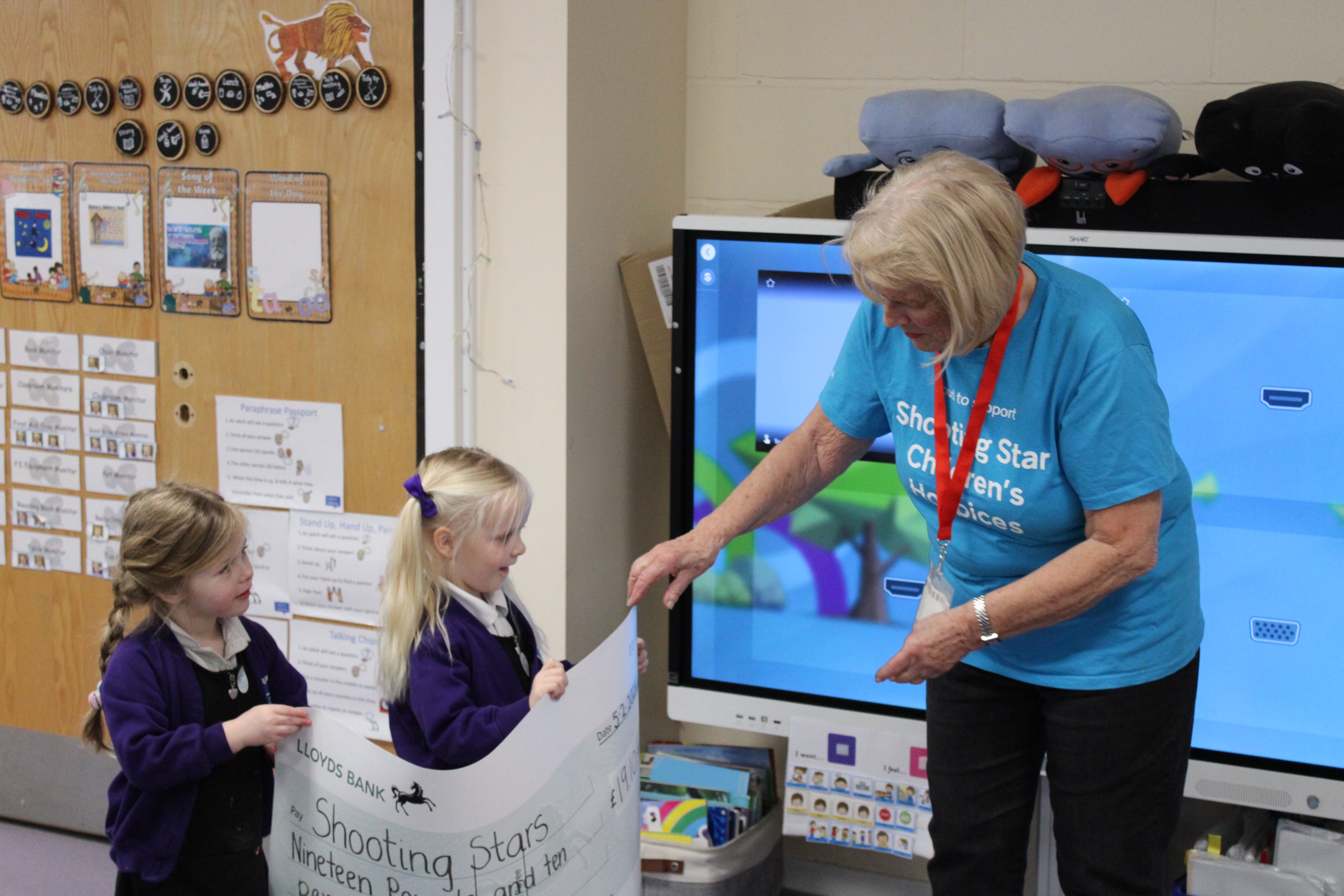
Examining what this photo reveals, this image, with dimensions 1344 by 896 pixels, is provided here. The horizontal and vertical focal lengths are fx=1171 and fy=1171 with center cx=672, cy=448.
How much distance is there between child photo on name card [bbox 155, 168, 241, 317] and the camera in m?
2.40

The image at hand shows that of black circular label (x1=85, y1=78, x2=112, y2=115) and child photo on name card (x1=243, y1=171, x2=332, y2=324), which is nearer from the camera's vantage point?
child photo on name card (x1=243, y1=171, x2=332, y2=324)

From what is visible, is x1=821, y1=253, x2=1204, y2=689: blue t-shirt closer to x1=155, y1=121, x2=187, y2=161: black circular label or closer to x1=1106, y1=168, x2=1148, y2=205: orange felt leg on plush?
x1=1106, y1=168, x2=1148, y2=205: orange felt leg on plush

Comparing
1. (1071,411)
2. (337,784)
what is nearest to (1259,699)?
(1071,411)

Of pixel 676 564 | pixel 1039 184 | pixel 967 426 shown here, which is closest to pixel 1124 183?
pixel 1039 184

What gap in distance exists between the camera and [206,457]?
2.52m

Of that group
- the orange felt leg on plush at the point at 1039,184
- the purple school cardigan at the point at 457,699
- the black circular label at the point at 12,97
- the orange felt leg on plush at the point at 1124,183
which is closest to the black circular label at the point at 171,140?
the black circular label at the point at 12,97

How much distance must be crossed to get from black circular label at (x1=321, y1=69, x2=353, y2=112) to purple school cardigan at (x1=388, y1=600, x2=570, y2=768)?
1168 millimetres

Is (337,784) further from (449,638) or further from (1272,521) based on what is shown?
(1272,521)

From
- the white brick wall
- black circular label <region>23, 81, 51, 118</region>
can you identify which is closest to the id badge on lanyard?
the white brick wall

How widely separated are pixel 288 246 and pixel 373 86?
0.37 m

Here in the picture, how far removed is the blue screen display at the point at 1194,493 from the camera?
1900 mm

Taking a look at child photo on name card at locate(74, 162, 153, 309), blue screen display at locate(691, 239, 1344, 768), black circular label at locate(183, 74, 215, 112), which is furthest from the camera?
child photo on name card at locate(74, 162, 153, 309)

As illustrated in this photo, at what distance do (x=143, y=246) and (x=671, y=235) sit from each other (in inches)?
44.1

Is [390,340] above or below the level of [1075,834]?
above
